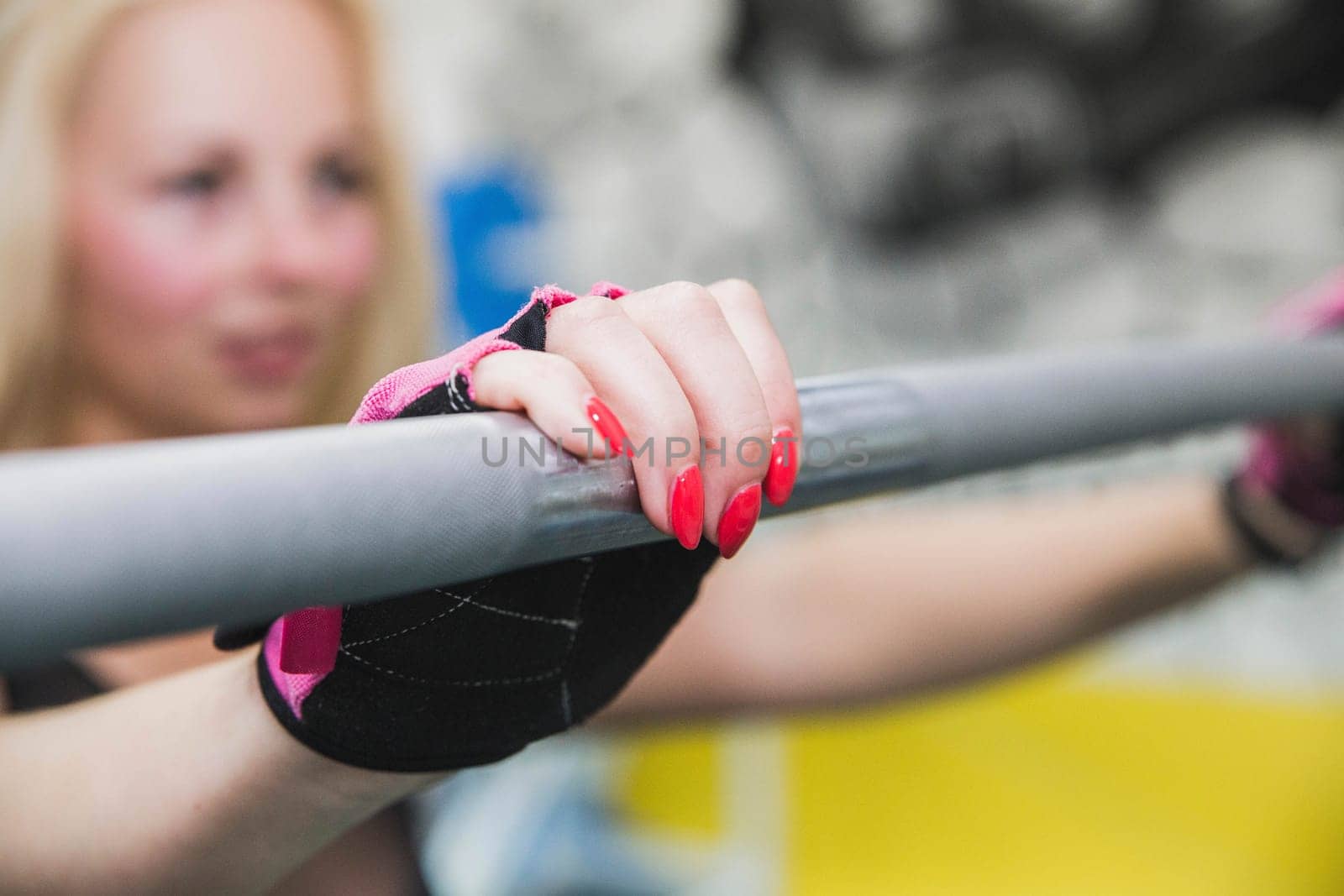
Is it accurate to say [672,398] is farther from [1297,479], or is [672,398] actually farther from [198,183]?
[1297,479]

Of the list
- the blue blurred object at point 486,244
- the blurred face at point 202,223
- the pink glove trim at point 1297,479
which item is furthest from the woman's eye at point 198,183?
the blue blurred object at point 486,244

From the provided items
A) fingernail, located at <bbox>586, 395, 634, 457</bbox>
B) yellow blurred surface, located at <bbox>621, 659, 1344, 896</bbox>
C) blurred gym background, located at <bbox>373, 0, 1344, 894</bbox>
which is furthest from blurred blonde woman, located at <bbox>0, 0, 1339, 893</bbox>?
yellow blurred surface, located at <bbox>621, 659, 1344, 896</bbox>

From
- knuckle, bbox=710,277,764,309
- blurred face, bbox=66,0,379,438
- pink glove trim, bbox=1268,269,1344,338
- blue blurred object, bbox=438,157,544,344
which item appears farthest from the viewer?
blue blurred object, bbox=438,157,544,344

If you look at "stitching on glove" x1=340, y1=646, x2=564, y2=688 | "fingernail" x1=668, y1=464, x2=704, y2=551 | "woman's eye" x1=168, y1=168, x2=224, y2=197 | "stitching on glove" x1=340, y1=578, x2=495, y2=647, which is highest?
"woman's eye" x1=168, y1=168, x2=224, y2=197

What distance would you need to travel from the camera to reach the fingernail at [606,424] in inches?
8.7

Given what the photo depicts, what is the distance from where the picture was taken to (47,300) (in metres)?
0.48

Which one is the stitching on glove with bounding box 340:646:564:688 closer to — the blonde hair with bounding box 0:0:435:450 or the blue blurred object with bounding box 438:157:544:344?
the blonde hair with bounding box 0:0:435:450

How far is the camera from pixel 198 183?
1.33 feet

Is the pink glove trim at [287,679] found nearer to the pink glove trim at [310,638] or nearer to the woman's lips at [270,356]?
the pink glove trim at [310,638]

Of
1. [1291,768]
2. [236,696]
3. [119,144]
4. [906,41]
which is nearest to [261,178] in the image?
[119,144]

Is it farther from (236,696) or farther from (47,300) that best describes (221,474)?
(47,300)

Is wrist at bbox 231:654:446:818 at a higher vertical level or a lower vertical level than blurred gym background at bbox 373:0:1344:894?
higher

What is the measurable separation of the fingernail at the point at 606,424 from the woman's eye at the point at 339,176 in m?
0.31

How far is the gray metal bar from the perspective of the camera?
16 cm
